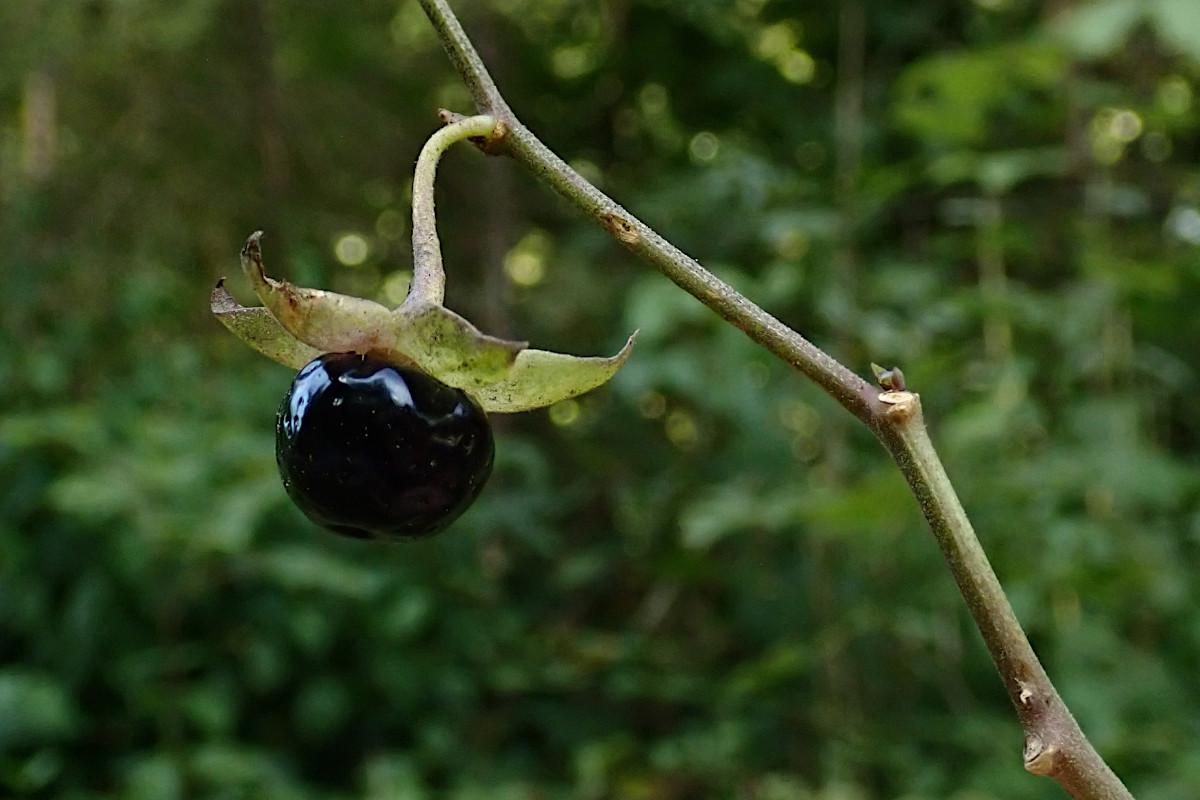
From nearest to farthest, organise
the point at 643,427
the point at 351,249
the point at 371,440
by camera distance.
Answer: the point at 371,440 → the point at 643,427 → the point at 351,249

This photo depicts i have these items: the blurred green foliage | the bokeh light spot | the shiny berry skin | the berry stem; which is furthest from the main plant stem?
the bokeh light spot

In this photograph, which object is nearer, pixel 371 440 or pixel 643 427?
pixel 371 440

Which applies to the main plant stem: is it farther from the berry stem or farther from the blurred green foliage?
the blurred green foliage

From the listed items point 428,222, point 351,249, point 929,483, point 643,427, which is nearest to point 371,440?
point 428,222

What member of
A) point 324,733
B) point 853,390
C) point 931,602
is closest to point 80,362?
point 324,733

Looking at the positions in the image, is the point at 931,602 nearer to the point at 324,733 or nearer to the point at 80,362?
the point at 324,733

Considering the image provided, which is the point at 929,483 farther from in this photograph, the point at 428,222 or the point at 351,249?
the point at 351,249
